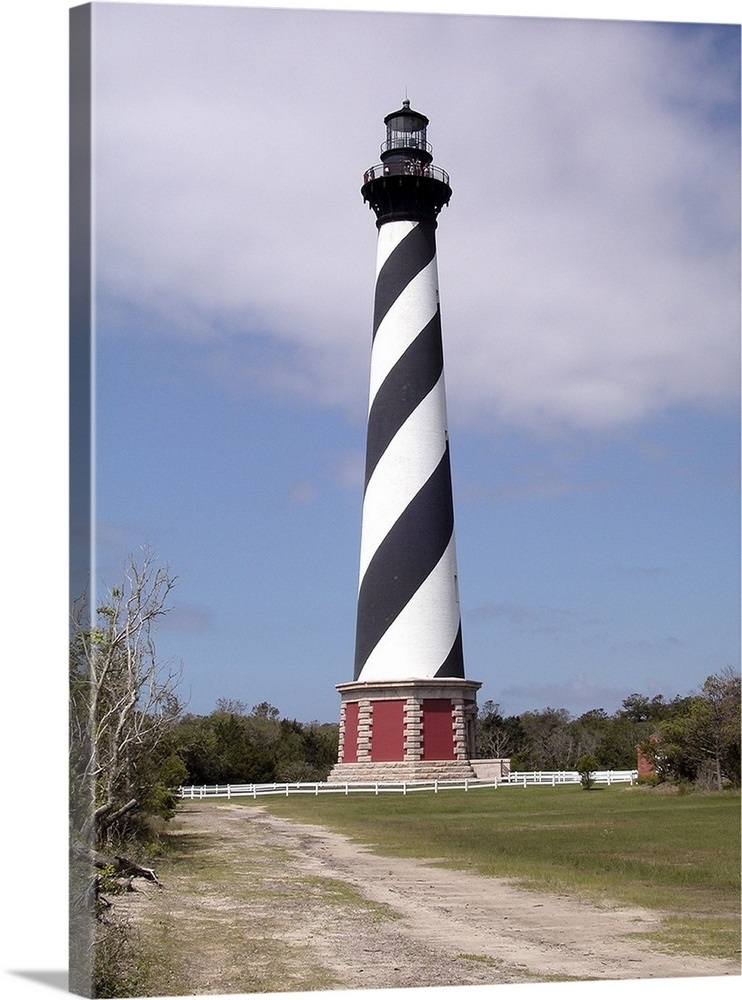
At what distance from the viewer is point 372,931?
7.72 meters

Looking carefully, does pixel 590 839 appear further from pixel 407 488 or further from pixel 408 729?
pixel 407 488

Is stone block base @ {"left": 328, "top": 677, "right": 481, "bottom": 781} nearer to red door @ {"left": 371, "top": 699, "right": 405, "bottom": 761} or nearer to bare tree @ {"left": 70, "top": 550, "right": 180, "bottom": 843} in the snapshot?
red door @ {"left": 371, "top": 699, "right": 405, "bottom": 761}

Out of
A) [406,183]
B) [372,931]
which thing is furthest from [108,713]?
[406,183]

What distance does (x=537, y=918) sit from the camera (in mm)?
8094

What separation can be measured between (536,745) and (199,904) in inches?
594

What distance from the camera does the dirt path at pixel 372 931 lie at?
6.95 m

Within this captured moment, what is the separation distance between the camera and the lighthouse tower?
20.1 metres

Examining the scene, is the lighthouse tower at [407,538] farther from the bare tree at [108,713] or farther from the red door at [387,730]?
the bare tree at [108,713]

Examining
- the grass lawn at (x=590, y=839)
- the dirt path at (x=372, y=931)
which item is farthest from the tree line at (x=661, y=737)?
the dirt path at (x=372, y=931)

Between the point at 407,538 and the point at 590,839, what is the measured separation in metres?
9.63

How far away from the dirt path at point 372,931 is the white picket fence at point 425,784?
17.7 ft

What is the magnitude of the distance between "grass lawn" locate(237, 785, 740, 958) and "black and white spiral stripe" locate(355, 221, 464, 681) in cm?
415

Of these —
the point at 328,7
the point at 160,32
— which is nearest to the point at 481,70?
the point at 328,7
